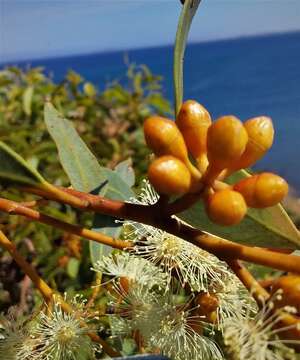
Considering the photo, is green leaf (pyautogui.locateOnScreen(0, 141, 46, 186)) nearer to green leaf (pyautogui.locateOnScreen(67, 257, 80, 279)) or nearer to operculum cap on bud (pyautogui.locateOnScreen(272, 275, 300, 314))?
operculum cap on bud (pyautogui.locateOnScreen(272, 275, 300, 314))

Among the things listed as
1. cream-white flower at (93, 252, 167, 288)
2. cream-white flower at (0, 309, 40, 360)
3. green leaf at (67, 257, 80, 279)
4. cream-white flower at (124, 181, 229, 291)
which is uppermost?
cream-white flower at (124, 181, 229, 291)

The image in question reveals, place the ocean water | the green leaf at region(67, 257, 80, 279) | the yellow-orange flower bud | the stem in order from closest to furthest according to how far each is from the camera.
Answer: the yellow-orange flower bud < the stem < the ocean water < the green leaf at region(67, 257, 80, 279)

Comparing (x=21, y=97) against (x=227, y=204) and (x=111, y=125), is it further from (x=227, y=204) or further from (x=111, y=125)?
(x=227, y=204)

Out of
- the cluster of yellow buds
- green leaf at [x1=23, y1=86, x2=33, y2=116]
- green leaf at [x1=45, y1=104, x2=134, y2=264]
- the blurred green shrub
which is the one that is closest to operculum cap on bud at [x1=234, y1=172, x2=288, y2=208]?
the cluster of yellow buds

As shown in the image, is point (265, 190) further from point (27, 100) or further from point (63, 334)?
point (27, 100)

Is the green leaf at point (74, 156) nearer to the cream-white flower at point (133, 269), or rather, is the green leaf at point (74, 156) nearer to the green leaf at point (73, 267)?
the cream-white flower at point (133, 269)

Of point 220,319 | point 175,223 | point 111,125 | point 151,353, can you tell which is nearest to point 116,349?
point 151,353

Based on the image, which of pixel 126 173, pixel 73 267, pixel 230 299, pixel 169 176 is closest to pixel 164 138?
pixel 169 176
